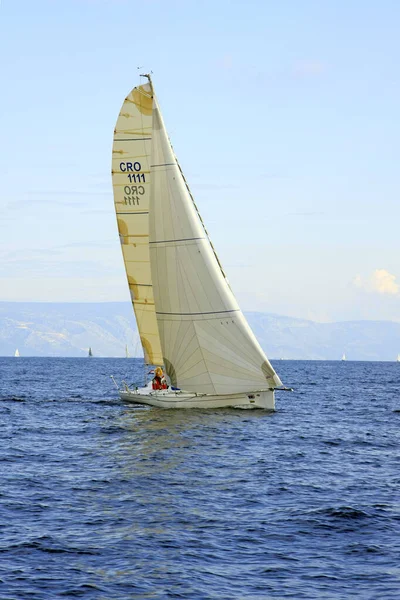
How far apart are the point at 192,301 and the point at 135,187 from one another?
8.40 meters

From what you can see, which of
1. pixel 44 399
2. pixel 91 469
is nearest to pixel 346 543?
pixel 91 469

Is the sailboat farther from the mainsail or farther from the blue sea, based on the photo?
the blue sea

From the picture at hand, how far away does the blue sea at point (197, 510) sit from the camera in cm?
1833

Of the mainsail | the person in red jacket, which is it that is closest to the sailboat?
the mainsail

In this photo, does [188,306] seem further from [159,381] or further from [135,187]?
[135,187]

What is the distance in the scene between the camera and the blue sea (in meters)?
18.3

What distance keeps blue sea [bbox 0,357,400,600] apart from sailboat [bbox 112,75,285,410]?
7.09ft

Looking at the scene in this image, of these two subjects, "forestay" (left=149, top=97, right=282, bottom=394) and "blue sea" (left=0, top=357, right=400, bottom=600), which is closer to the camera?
"blue sea" (left=0, top=357, right=400, bottom=600)

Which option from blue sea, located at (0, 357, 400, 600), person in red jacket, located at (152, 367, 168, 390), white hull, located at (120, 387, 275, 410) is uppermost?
person in red jacket, located at (152, 367, 168, 390)

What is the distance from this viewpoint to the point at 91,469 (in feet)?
102

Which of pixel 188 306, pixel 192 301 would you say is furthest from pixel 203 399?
pixel 192 301

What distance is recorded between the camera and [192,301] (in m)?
45.9

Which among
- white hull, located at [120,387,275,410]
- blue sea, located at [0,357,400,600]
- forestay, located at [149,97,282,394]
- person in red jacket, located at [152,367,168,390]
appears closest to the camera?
blue sea, located at [0,357,400,600]

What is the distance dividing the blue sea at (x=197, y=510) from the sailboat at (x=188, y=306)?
216cm
